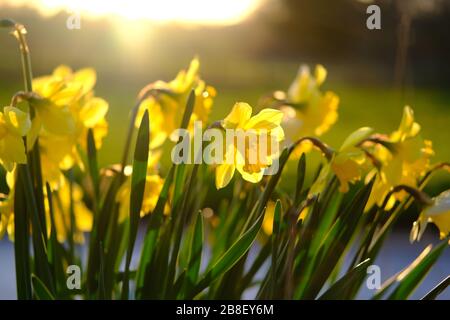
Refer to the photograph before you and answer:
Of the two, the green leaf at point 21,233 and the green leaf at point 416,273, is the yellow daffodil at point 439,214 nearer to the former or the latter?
the green leaf at point 416,273

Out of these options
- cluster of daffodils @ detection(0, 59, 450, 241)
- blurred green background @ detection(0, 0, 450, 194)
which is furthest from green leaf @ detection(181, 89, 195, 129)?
blurred green background @ detection(0, 0, 450, 194)

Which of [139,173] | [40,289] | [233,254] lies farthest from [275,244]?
[40,289]

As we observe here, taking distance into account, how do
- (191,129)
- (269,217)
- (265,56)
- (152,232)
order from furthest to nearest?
(265,56) → (269,217) → (191,129) → (152,232)

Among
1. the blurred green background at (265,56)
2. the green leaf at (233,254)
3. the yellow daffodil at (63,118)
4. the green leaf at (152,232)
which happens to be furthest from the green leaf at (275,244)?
the blurred green background at (265,56)

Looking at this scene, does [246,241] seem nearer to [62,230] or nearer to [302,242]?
[302,242]

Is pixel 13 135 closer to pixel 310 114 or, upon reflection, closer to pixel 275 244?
pixel 275 244

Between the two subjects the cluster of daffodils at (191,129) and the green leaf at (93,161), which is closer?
the cluster of daffodils at (191,129)
